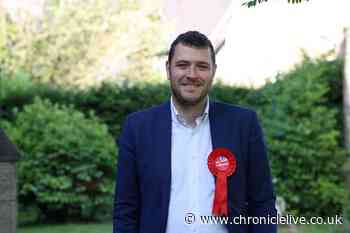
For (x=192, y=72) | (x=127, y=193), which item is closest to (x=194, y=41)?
(x=192, y=72)

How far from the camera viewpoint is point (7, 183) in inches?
289

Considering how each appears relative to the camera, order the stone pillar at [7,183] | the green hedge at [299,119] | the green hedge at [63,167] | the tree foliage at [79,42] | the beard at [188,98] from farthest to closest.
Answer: the tree foliage at [79,42] → the green hedge at [299,119] → the green hedge at [63,167] → the stone pillar at [7,183] → the beard at [188,98]

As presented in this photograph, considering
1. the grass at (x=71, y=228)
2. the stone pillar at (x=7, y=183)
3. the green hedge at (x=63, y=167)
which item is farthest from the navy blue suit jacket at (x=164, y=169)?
the green hedge at (x=63, y=167)

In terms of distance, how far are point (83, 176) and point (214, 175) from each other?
9854 millimetres

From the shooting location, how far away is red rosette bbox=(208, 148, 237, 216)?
3756 mm

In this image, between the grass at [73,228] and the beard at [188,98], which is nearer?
the beard at [188,98]

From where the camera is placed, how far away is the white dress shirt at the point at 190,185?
12.4ft

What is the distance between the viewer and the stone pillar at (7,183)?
732 centimetres

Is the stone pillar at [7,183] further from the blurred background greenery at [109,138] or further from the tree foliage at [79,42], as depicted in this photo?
the tree foliage at [79,42]

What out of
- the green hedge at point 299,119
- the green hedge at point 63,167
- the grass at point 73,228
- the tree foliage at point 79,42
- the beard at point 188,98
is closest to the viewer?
the beard at point 188,98

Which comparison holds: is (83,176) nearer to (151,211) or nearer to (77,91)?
(77,91)

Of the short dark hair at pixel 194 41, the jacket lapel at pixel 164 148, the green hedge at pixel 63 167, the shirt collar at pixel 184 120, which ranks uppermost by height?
the short dark hair at pixel 194 41

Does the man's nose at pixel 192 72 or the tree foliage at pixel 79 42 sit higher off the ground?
the tree foliage at pixel 79 42

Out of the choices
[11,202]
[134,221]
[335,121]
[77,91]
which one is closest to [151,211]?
[134,221]
